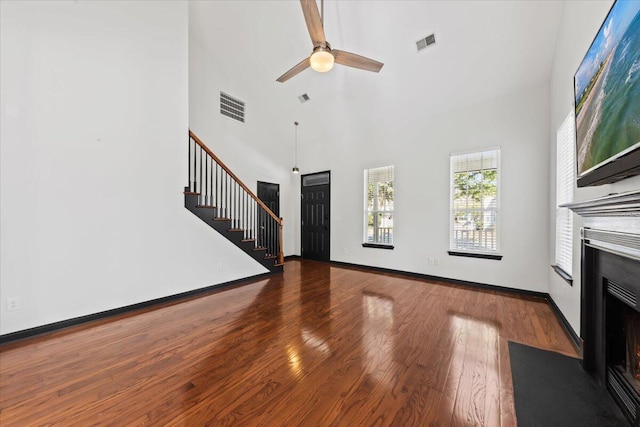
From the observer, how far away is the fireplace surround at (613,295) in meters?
1.34

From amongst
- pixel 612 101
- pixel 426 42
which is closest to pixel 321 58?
pixel 426 42

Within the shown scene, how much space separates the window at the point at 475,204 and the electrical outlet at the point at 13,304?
5.82 m

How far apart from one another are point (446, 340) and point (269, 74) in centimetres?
540

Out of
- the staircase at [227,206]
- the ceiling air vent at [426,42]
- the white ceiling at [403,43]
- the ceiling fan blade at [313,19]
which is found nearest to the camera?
the ceiling fan blade at [313,19]

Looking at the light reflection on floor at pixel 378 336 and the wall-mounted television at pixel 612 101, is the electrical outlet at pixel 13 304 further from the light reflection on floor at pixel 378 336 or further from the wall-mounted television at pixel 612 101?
the wall-mounted television at pixel 612 101

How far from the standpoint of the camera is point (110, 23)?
301cm

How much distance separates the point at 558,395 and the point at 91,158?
4945mm

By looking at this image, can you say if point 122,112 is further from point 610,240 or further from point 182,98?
point 610,240

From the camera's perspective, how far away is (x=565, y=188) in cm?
282

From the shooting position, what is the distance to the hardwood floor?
5.03ft

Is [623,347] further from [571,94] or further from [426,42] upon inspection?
[426,42]

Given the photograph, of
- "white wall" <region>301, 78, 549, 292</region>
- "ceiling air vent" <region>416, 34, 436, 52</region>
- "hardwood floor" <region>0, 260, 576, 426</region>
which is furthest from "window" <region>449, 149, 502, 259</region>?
"ceiling air vent" <region>416, 34, 436, 52</region>

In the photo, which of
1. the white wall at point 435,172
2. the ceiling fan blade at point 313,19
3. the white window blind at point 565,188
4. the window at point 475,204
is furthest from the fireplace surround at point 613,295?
the ceiling fan blade at point 313,19

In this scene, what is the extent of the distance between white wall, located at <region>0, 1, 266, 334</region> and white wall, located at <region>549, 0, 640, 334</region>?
182 inches
